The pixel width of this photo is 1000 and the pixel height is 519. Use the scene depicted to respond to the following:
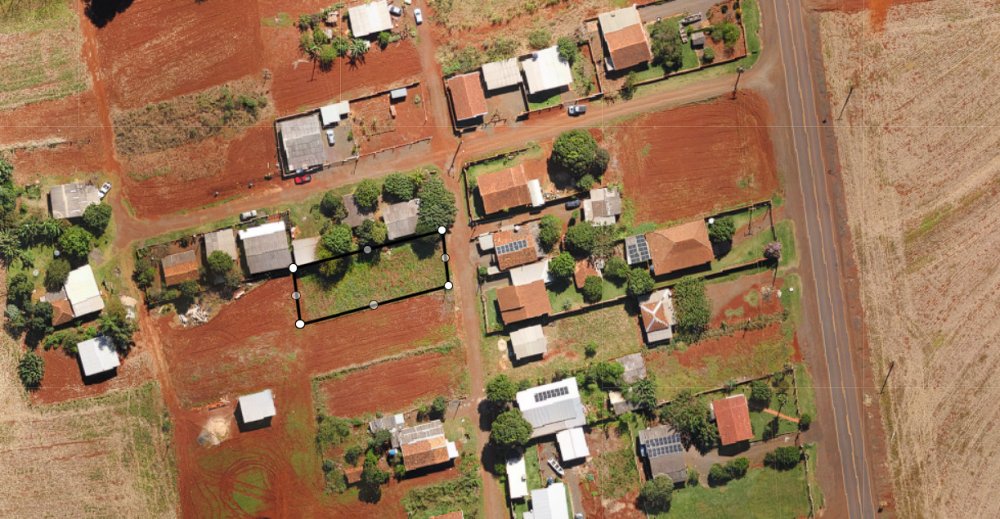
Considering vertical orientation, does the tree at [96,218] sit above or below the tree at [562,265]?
above

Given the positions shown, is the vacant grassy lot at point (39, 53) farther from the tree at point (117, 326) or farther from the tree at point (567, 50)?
the tree at point (567, 50)

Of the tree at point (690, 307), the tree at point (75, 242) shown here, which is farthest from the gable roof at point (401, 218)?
the tree at point (75, 242)

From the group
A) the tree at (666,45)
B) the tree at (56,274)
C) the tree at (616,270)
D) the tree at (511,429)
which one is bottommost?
the tree at (511,429)

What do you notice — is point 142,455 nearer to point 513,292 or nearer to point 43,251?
point 43,251

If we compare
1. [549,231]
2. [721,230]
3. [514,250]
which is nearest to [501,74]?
[549,231]

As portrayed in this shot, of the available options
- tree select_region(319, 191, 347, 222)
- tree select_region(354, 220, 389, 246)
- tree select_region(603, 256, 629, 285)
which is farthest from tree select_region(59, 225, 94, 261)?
tree select_region(603, 256, 629, 285)

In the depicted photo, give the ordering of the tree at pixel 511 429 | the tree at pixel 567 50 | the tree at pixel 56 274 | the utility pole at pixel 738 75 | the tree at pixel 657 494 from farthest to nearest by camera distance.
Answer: the utility pole at pixel 738 75, the tree at pixel 567 50, the tree at pixel 56 274, the tree at pixel 657 494, the tree at pixel 511 429

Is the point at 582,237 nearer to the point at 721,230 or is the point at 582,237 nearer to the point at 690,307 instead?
the point at 690,307

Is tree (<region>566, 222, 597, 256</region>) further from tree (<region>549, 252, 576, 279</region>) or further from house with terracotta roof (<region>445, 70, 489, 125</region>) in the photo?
house with terracotta roof (<region>445, 70, 489, 125</region>)
